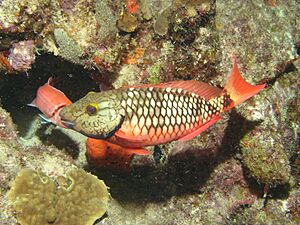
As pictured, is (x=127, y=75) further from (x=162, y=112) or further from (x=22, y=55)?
(x=162, y=112)

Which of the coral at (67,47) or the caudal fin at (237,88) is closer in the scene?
the caudal fin at (237,88)

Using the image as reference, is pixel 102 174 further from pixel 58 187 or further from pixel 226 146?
pixel 226 146

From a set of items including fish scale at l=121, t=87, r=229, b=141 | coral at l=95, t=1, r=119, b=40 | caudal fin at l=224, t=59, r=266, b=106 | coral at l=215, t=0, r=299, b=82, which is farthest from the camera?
coral at l=215, t=0, r=299, b=82

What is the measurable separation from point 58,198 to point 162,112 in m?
1.87

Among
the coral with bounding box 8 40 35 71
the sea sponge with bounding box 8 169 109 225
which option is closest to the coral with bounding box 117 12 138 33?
the coral with bounding box 8 40 35 71

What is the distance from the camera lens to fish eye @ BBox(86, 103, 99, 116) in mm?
3594

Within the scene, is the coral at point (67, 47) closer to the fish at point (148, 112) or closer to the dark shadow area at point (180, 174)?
the fish at point (148, 112)

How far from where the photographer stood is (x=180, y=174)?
5.97m

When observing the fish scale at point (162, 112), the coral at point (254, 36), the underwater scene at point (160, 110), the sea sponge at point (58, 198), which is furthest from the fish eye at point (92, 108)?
the coral at point (254, 36)

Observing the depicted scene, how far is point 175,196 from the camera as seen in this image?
19.6 feet

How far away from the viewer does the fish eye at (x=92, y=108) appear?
3.59 metres

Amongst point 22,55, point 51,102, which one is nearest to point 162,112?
point 51,102

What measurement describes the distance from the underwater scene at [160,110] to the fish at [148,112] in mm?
15

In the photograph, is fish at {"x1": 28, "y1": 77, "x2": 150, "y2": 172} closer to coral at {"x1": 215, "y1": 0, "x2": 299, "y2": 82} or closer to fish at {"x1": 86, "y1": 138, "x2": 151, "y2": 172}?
fish at {"x1": 86, "y1": 138, "x2": 151, "y2": 172}
